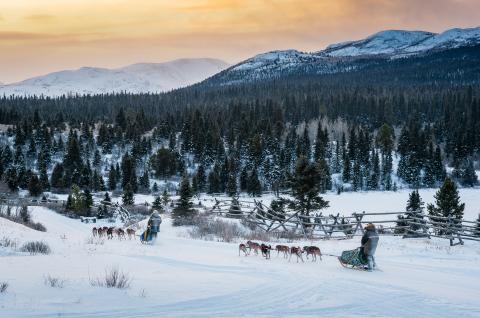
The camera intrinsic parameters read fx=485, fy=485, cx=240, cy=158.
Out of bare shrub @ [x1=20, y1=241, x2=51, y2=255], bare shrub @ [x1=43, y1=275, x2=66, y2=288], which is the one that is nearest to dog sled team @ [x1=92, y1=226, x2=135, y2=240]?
bare shrub @ [x1=20, y1=241, x2=51, y2=255]

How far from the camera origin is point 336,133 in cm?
12281

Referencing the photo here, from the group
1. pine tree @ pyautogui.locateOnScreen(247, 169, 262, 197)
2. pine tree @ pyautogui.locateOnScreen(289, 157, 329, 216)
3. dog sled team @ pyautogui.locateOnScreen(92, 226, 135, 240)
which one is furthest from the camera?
pine tree @ pyautogui.locateOnScreen(247, 169, 262, 197)

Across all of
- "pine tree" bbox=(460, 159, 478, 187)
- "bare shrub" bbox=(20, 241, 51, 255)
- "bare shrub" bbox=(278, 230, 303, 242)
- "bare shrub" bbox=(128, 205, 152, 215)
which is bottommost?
"bare shrub" bbox=(128, 205, 152, 215)

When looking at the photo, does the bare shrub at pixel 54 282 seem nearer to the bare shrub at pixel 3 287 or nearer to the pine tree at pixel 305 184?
the bare shrub at pixel 3 287

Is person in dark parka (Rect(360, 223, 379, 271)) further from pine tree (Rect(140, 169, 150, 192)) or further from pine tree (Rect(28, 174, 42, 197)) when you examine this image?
pine tree (Rect(140, 169, 150, 192))

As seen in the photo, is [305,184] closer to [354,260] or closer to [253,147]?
[354,260]

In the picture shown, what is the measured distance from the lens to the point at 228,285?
10.1 metres

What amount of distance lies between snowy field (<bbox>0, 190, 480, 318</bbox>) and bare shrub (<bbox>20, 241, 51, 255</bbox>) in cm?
44

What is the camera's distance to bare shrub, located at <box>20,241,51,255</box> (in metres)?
13.9

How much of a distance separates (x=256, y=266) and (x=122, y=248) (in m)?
5.43

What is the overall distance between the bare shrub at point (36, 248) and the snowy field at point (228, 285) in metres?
0.44

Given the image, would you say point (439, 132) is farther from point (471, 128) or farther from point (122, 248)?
point (122, 248)

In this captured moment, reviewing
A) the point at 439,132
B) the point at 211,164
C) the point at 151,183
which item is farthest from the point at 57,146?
the point at 439,132

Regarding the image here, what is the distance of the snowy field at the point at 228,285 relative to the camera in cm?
812
